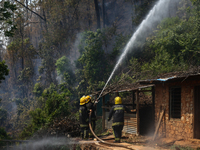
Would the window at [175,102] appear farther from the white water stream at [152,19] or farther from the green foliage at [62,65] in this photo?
the green foliage at [62,65]

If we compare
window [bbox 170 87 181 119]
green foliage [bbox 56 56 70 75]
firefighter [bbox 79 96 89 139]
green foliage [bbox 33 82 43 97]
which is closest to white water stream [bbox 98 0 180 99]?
green foliage [bbox 56 56 70 75]

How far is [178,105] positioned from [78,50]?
23085mm

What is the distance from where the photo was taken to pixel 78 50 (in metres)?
32.2

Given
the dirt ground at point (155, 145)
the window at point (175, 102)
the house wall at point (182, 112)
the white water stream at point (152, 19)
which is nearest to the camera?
the dirt ground at point (155, 145)

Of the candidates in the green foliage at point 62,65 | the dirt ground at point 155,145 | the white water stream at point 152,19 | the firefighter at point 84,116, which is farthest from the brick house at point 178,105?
the green foliage at point 62,65

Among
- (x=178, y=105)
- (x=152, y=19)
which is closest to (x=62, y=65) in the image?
(x=152, y=19)

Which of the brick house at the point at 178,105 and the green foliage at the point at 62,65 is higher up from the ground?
the green foliage at the point at 62,65

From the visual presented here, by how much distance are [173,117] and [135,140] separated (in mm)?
2244

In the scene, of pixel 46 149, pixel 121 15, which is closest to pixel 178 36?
pixel 46 149

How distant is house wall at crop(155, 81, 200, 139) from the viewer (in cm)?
984

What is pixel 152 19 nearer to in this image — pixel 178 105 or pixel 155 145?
pixel 178 105

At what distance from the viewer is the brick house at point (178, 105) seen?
31.8ft

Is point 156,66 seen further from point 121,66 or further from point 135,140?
point 135,140

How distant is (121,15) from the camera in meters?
42.3
